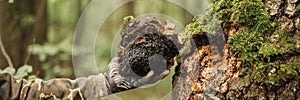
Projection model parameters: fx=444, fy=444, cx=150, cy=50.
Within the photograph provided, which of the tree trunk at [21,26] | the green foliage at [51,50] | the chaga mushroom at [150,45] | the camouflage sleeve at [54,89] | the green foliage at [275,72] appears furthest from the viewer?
the green foliage at [51,50]

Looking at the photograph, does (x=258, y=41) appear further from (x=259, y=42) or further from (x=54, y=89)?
(x=54, y=89)

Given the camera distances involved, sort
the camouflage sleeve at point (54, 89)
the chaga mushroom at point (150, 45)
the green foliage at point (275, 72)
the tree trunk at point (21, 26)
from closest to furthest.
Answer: the green foliage at point (275, 72) < the chaga mushroom at point (150, 45) < the camouflage sleeve at point (54, 89) < the tree trunk at point (21, 26)

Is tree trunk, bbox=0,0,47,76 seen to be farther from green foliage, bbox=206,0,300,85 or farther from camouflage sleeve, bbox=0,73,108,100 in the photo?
green foliage, bbox=206,0,300,85

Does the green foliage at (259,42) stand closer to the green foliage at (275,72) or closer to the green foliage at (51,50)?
the green foliage at (275,72)

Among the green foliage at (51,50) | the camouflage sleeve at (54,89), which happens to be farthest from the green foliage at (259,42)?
the green foliage at (51,50)

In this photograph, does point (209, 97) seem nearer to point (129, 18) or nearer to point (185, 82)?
point (185, 82)

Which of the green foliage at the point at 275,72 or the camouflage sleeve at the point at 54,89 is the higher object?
the green foliage at the point at 275,72
